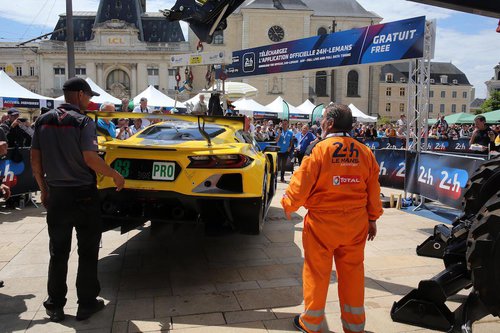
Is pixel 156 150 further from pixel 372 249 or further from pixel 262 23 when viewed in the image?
pixel 262 23

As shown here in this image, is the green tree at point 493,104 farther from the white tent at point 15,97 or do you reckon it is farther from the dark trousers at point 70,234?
the dark trousers at point 70,234

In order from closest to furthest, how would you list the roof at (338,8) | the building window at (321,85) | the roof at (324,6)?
the roof at (324,6), the building window at (321,85), the roof at (338,8)

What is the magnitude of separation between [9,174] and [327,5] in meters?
66.2

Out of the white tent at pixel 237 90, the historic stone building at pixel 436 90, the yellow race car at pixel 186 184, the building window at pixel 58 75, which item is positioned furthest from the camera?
the historic stone building at pixel 436 90

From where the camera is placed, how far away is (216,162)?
4133 mm

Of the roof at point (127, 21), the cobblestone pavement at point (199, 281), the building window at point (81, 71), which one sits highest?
the roof at point (127, 21)

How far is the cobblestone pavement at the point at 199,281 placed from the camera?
3.52 meters

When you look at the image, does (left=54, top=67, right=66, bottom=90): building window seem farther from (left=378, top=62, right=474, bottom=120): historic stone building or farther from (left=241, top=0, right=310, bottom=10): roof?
(left=378, top=62, right=474, bottom=120): historic stone building

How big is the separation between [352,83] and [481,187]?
6579cm

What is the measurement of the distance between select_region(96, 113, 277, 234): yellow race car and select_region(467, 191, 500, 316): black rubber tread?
202cm

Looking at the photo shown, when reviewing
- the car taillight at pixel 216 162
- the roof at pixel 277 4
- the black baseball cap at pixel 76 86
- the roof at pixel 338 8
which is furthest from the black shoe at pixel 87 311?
the roof at pixel 338 8

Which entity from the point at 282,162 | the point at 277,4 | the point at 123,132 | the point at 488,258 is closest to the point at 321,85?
the point at 277,4

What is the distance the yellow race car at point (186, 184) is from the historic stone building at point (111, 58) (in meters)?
62.7

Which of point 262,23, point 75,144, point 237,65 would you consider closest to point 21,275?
point 75,144
